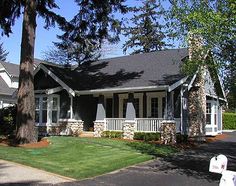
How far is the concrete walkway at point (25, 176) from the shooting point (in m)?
10.5

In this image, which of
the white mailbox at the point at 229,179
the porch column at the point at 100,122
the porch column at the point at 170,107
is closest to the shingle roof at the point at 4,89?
the porch column at the point at 100,122

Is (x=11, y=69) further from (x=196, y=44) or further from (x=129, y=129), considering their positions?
(x=196, y=44)

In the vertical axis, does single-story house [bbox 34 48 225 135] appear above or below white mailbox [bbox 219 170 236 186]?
above

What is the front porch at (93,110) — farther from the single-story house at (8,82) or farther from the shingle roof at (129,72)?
the single-story house at (8,82)

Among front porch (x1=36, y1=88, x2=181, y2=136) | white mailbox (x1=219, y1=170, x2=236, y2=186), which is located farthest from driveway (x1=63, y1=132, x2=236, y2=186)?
front porch (x1=36, y1=88, x2=181, y2=136)

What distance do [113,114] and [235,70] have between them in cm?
1652

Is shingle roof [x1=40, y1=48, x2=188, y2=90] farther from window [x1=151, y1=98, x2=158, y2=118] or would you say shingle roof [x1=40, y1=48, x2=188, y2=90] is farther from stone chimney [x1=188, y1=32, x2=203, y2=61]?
stone chimney [x1=188, y1=32, x2=203, y2=61]

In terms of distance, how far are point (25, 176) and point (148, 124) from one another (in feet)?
40.6

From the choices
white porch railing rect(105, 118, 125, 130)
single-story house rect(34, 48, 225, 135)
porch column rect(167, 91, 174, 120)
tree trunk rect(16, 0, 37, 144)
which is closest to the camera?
tree trunk rect(16, 0, 37, 144)

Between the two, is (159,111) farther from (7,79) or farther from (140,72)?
(7,79)

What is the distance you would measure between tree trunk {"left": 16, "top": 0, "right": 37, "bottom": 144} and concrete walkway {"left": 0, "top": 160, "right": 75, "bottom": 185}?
21.5 feet

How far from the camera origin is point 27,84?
1959cm

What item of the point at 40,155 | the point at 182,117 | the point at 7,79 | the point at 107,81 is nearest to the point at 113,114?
the point at 107,81

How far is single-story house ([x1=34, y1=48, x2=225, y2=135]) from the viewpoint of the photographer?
907 inches
